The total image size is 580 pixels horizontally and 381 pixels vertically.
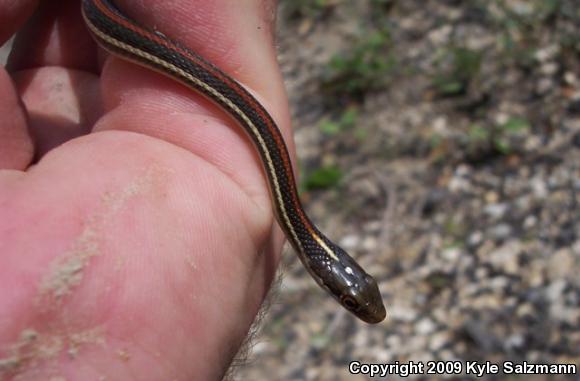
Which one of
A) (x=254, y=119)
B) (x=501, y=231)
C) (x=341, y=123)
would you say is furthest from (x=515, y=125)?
(x=254, y=119)

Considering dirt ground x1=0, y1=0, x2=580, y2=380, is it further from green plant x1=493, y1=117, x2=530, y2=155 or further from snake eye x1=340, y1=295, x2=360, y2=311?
snake eye x1=340, y1=295, x2=360, y2=311

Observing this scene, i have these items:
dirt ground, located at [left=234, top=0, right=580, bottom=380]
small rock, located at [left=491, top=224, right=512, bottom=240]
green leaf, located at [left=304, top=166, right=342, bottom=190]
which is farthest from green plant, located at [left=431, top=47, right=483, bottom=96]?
small rock, located at [left=491, top=224, right=512, bottom=240]

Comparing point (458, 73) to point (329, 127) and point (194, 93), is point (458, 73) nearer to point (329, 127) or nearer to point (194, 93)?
point (329, 127)

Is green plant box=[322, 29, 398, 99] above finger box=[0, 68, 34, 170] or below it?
below

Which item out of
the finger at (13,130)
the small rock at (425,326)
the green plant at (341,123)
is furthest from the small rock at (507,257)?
the finger at (13,130)

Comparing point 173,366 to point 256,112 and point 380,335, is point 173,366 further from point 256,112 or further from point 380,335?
point 380,335

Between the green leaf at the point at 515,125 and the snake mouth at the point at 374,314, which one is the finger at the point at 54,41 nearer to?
the snake mouth at the point at 374,314
